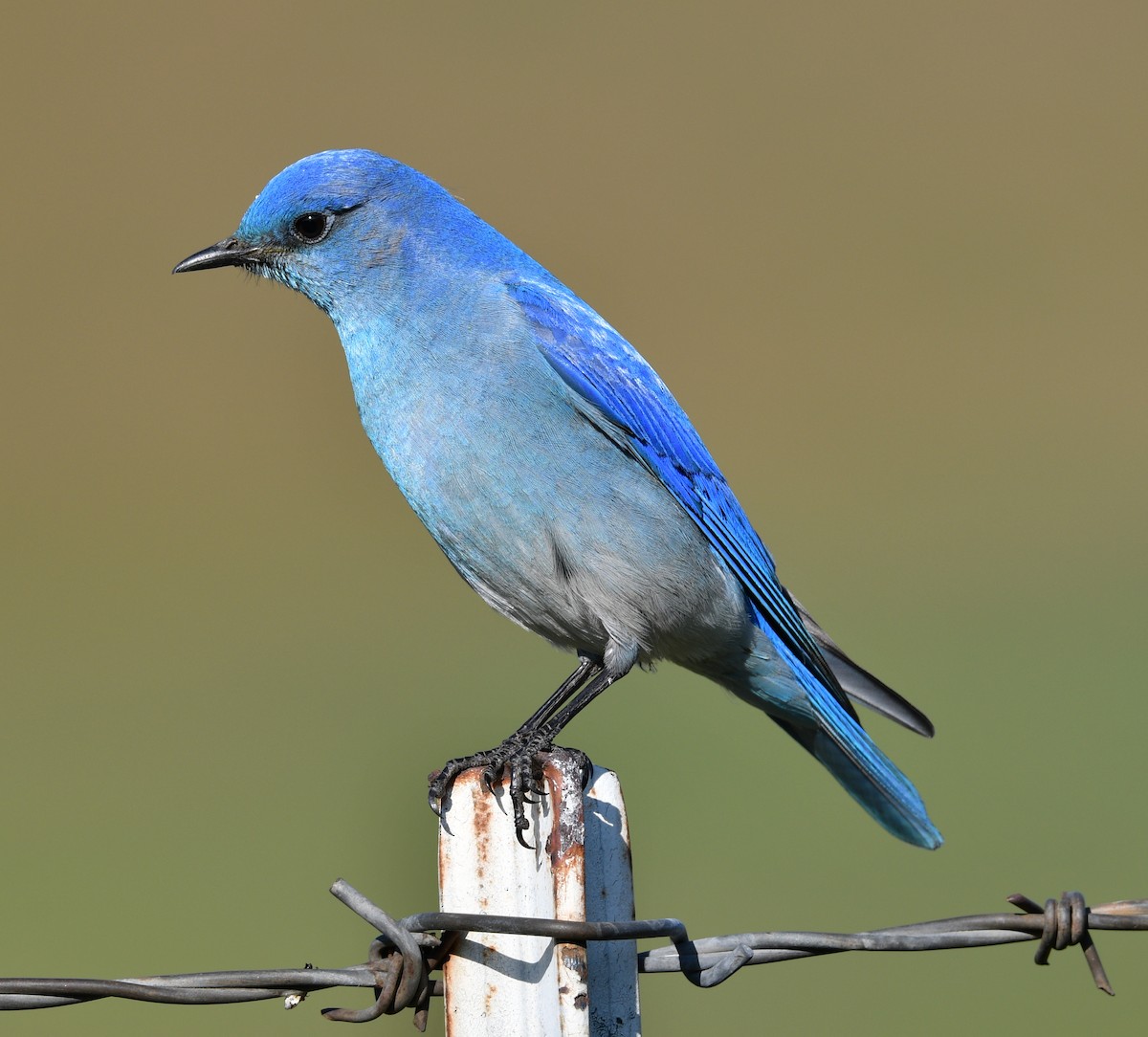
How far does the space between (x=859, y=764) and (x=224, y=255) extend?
2.68 metres

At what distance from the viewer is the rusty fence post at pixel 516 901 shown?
2.96 m

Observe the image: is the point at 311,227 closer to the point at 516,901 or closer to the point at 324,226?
the point at 324,226

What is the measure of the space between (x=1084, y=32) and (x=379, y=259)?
53.3ft

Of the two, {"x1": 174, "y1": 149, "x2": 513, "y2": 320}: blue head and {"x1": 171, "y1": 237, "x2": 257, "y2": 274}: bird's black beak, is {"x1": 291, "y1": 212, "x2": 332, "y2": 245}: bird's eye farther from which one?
{"x1": 171, "y1": 237, "x2": 257, "y2": 274}: bird's black beak

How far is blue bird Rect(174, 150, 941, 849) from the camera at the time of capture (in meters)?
4.57

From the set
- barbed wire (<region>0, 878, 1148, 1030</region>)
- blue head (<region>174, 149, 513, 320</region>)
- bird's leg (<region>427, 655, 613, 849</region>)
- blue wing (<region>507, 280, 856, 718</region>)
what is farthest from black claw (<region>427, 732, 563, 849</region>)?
blue head (<region>174, 149, 513, 320</region>)

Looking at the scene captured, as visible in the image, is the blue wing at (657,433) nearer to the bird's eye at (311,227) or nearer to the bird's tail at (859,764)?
the bird's tail at (859,764)

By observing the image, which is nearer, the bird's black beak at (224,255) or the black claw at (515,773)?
the black claw at (515,773)

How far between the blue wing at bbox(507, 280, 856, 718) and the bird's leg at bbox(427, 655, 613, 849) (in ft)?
1.91

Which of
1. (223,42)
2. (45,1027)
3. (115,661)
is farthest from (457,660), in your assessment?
(223,42)

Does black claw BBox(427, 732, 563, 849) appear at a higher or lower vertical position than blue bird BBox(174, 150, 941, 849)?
lower

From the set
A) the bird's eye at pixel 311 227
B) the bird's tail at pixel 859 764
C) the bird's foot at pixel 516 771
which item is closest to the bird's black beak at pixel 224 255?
the bird's eye at pixel 311 227

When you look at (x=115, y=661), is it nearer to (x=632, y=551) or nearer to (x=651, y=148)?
(x=632, y=551)

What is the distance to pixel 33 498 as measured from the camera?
13.9m
